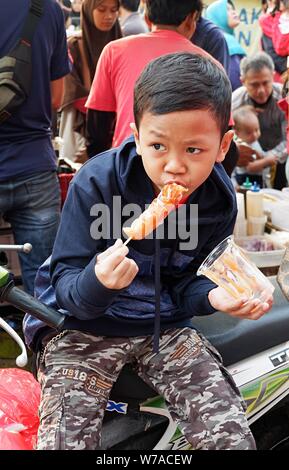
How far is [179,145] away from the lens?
1536 mm

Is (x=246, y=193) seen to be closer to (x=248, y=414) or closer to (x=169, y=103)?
(x=248, y=414)

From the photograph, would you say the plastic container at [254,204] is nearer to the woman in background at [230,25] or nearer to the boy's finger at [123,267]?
the boy's finger at [123,267]

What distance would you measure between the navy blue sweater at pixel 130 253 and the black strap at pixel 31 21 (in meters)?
1.09

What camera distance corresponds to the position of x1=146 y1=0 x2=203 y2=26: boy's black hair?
3.04m

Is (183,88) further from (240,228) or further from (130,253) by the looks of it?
(240,228)

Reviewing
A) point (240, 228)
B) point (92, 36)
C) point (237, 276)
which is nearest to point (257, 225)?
point (240, 228)

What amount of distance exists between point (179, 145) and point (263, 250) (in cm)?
202

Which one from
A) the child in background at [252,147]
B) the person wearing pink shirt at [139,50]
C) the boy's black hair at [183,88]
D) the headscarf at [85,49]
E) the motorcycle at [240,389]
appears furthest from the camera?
the child in background at [252,147]

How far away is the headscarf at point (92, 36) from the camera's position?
429 cm

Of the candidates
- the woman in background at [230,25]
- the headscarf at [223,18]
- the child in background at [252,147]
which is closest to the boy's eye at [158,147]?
the child in background at [252,147]

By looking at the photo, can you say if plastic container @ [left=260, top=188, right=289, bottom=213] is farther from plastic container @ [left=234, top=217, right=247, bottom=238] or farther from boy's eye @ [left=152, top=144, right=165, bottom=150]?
boy's eye @ [left=152, top=144, right=165, bottom=150]

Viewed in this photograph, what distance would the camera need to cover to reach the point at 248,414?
2.03 meters

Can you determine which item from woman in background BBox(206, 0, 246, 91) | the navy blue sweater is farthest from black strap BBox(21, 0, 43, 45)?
woman in background BBox(206, 0, 246, 91)
